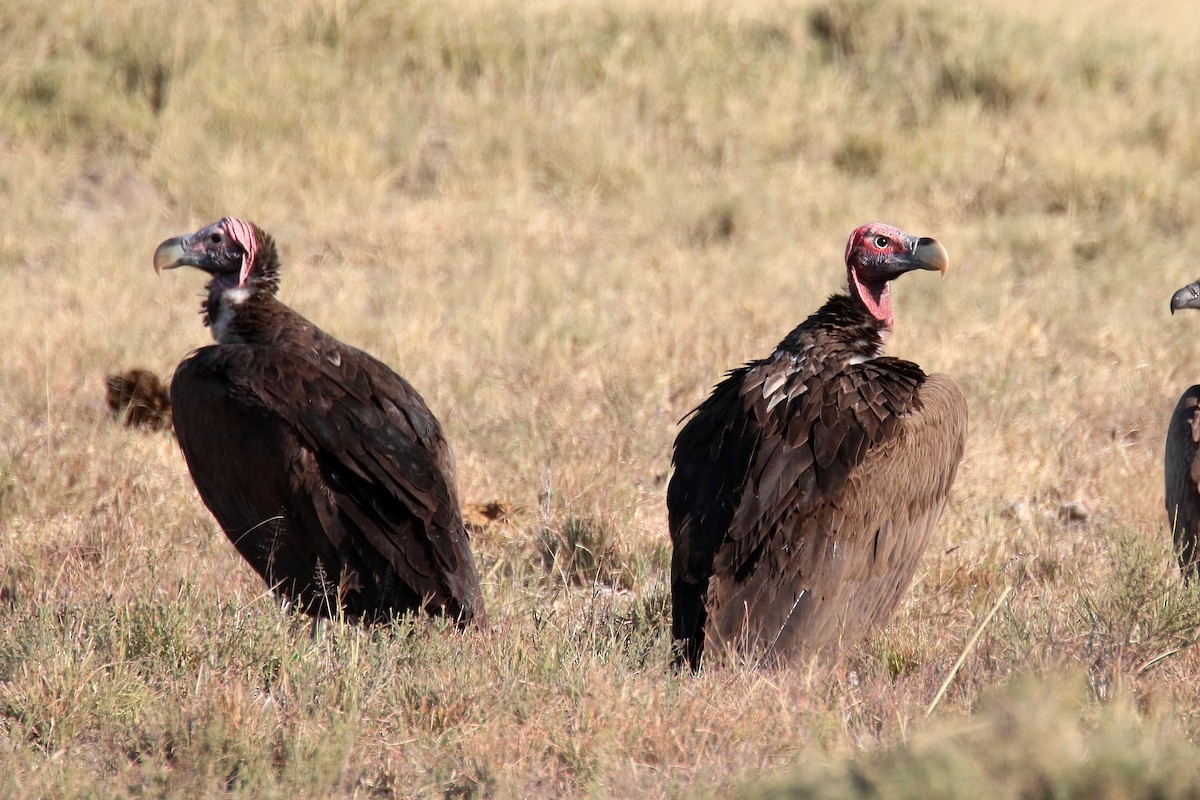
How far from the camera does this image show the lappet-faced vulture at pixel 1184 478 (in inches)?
215

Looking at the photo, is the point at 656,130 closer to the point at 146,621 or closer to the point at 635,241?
the point at 635,241

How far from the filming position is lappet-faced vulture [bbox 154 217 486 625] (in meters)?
4.88

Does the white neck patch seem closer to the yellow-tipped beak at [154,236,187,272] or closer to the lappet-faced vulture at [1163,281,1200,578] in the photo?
the yellow-tipped beak at [154,236,187,272]

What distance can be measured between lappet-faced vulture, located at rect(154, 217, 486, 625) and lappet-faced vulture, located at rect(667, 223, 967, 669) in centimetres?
82

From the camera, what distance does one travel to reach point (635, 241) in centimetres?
1081

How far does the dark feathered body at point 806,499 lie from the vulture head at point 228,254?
209 centimetres

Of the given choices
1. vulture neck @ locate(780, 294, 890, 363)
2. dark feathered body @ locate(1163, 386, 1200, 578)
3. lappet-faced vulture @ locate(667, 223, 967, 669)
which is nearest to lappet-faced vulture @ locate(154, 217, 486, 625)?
lappet-faced vulture @ locate(667, 223, 967, 669)

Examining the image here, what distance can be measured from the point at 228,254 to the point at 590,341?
2.92m

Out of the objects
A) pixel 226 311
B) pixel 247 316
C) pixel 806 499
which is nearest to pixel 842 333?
pixel 806 499

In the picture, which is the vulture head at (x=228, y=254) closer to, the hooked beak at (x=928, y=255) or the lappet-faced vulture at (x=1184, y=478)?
the hooked beak at (x=928, y=255)

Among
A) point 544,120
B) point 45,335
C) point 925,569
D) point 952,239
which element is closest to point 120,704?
point 925,569

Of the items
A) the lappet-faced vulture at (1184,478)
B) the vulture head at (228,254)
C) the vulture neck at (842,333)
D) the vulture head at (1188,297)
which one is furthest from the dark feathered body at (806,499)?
the vulture head at (228,254)

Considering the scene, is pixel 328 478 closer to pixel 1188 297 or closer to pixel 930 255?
pixel 930 255

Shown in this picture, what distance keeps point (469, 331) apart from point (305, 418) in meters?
3.73
